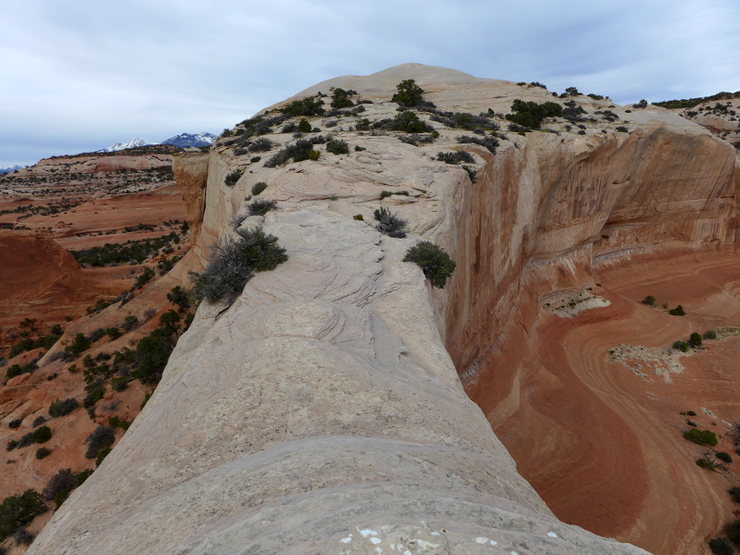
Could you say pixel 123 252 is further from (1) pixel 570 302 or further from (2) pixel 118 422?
(1) pixel 570 302

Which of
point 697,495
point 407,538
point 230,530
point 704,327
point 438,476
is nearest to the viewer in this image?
point 407,538

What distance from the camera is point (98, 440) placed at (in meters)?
13.3

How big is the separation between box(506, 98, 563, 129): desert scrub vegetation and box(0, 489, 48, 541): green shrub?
2983 centimetres

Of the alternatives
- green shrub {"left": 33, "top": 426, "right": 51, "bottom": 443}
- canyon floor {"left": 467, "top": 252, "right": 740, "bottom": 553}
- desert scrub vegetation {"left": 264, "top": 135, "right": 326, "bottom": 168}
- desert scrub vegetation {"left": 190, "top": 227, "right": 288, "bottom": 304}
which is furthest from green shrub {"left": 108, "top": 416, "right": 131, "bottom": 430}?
canyon floor {"left": 467, "top": 252, "right": 740, "bottom": 553}

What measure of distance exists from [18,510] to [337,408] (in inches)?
519

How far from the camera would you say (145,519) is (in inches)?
126

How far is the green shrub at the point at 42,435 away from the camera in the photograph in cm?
1374

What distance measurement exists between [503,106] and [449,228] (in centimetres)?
2393

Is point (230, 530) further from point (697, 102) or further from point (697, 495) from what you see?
point (697, 102)

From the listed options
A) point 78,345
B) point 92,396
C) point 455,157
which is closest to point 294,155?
point 455,157

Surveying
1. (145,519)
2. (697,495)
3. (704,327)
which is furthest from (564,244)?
(145,519)

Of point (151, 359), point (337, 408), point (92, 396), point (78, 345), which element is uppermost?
point (337, 408)

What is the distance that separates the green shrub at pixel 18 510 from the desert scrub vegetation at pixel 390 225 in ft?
43.7

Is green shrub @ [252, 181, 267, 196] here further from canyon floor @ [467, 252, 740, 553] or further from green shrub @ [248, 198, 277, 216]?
canyon floor @ [467, 252, 740, 553]
